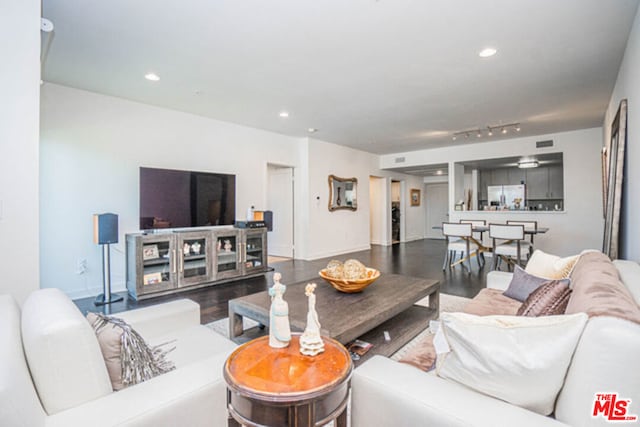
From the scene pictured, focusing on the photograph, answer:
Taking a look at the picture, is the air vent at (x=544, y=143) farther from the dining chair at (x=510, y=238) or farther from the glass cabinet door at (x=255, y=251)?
the glass cabinet door at (x=255, y=251)

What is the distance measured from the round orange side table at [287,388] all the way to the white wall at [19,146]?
5.26 feet

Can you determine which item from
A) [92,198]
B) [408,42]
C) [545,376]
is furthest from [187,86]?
[545,376]

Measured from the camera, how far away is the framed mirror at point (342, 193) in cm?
729

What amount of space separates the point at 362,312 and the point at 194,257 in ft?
10.4

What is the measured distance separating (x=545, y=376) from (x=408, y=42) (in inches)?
111

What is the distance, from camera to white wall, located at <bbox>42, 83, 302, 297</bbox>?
372 centimetres

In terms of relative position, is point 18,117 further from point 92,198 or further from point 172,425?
point 92,198

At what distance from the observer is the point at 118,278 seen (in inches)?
167

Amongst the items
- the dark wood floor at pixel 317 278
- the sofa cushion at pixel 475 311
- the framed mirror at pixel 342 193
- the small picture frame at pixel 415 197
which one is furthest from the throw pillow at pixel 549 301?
the small picture frame at pixel 415 197

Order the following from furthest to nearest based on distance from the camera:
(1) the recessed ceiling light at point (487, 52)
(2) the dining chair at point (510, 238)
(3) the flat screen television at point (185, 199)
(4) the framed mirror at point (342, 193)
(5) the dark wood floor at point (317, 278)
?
(4) the framed mirror at point (342, 193) < (2) the dining chair at point (510, 238) < (3) the flat screen television at point (185, 199) < (5) the dark wood floor at point (317, 278) < (1) the recessed ceiling light at point (487, 52)

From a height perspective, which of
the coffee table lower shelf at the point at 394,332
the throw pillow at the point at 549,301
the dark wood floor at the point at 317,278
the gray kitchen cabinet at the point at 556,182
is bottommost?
the dark wood floor at the point at 317,278

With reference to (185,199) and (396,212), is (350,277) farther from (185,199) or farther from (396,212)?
(396,212)

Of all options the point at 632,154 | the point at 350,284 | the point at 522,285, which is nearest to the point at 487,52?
the point at 632,154

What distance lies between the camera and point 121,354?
3.59ft
